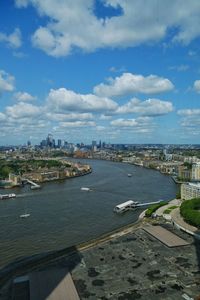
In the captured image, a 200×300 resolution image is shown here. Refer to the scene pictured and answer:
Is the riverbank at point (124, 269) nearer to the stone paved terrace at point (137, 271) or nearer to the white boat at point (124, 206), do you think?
the stone paved terrace at point (137, 271)

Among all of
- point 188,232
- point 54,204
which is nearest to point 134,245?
point 188,232

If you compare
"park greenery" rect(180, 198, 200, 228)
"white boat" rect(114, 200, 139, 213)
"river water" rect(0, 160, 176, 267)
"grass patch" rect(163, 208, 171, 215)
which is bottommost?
"river water" rect(0, 160, 176, 267)

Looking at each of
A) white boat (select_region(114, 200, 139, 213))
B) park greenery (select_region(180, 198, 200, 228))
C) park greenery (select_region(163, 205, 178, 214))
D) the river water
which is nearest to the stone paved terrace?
park greenery (select_region(180, 198, 200, 228))

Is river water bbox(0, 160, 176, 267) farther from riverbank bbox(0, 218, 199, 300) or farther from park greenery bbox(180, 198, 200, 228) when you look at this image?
park greenery bbox(180, 198, 200, 228)

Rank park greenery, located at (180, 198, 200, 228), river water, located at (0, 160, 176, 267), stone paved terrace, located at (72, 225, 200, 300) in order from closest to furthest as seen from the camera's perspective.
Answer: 1. stone paved terrace, located at (72, 225, 200, 300)
2. river water, located at (0, 160, 176, 267)
3. park greenery, located at (180, 198, 200, 228)

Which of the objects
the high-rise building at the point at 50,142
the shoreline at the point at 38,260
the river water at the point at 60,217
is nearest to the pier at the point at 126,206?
the river water at the point at 60,217

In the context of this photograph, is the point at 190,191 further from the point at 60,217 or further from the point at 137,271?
the point at 137,271

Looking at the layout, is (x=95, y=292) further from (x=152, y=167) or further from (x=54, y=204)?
(x=152, y=167)

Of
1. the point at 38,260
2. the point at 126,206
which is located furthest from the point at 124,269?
the point at 126,206
